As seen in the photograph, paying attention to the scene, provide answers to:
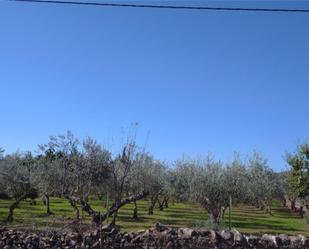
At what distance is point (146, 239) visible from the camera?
12.9 meters

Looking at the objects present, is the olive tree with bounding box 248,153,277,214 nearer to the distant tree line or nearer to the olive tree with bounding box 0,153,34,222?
the distant tree line

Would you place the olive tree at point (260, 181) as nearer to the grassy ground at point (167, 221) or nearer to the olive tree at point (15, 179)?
the grassy ground at point (167, 221)

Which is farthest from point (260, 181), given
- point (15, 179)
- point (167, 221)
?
point (15, 179)

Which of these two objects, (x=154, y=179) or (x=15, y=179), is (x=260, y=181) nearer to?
(x=154, y=179)

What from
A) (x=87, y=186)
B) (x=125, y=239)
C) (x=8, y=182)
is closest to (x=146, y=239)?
(x=125, y=239)

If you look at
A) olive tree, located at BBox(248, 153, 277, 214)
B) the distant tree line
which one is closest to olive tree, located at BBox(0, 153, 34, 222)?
the distant tree line

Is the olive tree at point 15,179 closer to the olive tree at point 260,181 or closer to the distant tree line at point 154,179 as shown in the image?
the distant tree line at point 154,179

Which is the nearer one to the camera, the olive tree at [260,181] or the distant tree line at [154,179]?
the distant tree line at [154,179]

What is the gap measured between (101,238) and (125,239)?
0.76 m

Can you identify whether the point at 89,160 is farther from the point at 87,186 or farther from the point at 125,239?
the point at 125,239

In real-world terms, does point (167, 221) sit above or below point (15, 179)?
below

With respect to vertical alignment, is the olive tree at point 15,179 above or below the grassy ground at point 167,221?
above

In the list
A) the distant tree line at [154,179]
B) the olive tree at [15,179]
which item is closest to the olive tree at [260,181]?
the distant tree line at [154,179]

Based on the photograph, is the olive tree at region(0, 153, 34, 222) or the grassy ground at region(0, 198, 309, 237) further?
the olive tree at region(0, 153, 34, 222)
